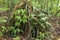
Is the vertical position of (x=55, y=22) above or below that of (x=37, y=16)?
below

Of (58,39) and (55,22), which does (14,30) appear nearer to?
(58,39)

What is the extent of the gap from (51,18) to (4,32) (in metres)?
2.13

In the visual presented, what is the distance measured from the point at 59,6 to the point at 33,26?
8.90 feet

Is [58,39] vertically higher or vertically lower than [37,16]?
lower

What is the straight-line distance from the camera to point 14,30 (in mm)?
5949

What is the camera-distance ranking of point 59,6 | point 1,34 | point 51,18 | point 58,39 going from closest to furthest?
point 1,34, point 58,39, point 51,18, point 59,6

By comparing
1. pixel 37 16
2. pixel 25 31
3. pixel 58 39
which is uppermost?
pixel 37 16

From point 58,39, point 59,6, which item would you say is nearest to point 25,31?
point 58,39

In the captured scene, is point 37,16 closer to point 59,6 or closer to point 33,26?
point 33,26

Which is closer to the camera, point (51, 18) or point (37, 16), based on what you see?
point (37, 16)

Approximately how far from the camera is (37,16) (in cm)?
639

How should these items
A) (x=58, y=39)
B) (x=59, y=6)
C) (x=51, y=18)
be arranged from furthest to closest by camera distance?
(x=59, y=6) < (x=51, y=18) < (x=58, y=39)

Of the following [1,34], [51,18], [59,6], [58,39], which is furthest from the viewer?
[59,6]

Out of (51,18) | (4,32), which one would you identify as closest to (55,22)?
(51,18)
